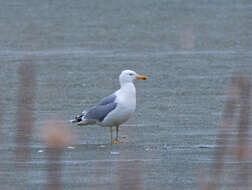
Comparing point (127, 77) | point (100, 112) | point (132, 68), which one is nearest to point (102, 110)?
point (100, 112)

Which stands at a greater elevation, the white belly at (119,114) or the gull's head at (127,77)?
the gull's head at (127,77)

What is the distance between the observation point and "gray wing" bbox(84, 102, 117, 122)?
7633mm

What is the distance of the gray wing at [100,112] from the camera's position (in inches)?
301

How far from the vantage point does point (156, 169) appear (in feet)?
19.8

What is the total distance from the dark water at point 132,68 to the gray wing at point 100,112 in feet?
0.81

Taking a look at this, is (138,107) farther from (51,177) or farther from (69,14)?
(69,14)

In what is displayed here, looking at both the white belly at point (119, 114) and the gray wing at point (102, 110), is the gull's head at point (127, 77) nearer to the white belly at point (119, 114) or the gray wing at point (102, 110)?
the gray wing at point (102, 110)

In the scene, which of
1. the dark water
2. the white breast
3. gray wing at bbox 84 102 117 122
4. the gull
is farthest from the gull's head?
the dark water

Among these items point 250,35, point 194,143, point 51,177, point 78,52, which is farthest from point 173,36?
point 51,177

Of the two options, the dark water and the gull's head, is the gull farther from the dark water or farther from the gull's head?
the dark water

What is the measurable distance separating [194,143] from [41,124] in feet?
7.11

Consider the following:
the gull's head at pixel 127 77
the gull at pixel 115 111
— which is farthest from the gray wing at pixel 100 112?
the gull's head at pixel 127 77

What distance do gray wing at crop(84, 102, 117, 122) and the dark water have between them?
0.81ft

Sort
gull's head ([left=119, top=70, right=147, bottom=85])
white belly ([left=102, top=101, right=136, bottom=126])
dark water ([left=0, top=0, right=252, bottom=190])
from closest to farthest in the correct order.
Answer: dark water ([left=0, top=0, right=252, bottom=190]), white belly ([left=102, top=101, right=136, bottom=126]), gull's head ([left=119, top=70, right=147, bottom=85])
